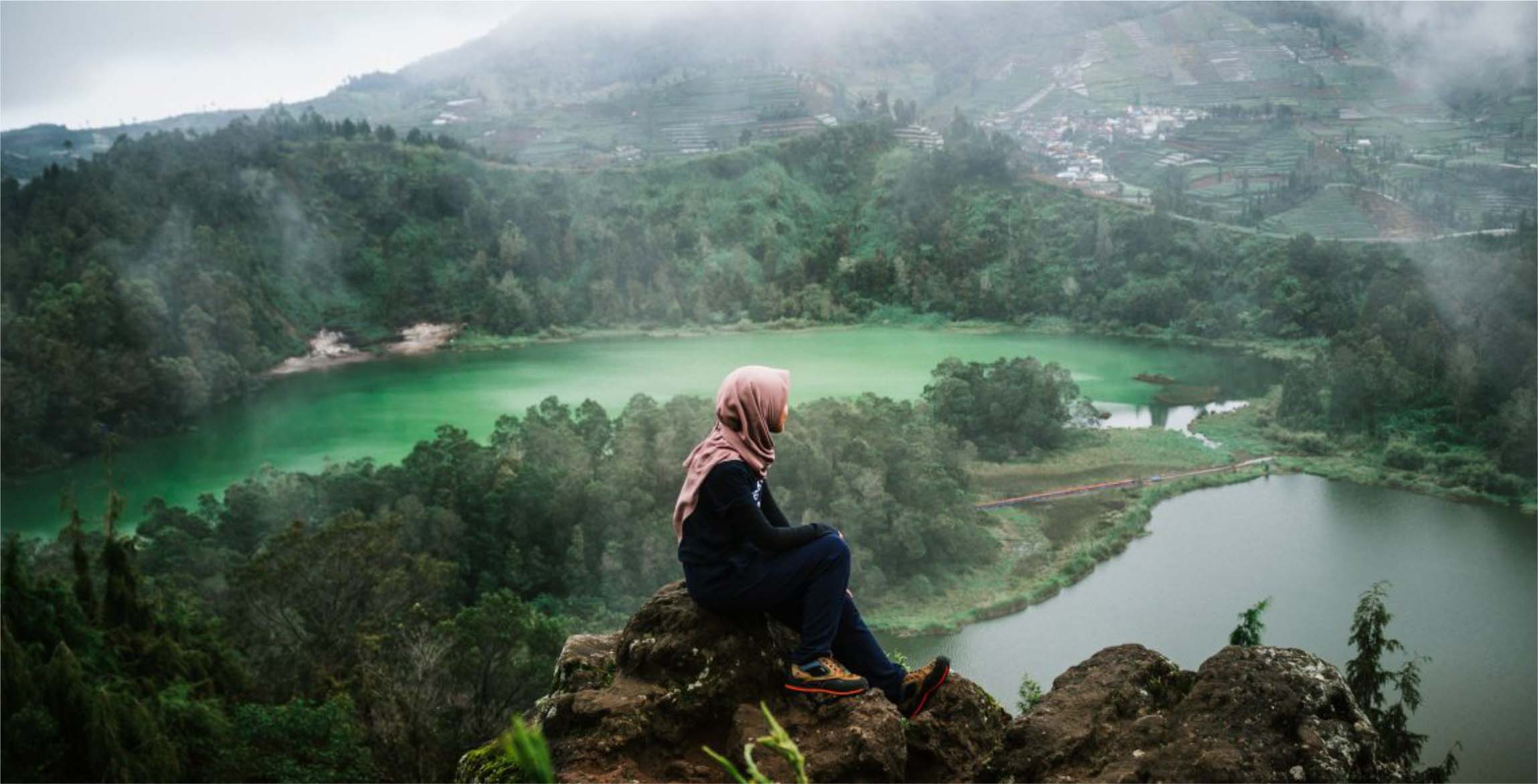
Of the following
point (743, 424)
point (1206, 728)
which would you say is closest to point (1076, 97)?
point (743, 424)

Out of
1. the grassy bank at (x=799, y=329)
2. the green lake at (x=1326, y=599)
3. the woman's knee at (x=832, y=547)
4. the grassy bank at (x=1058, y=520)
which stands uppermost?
the woman's knee at (x=832, y=547)

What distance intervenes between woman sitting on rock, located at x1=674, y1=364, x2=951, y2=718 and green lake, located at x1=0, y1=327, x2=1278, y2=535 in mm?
17927

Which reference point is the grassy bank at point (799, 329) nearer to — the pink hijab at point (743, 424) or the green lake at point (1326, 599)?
the green lake at point (1326, 599)

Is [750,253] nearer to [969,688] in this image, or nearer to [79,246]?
[79,246]

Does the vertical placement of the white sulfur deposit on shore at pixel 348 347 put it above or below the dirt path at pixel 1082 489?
above

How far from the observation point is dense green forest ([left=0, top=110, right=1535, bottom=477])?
60.5ft

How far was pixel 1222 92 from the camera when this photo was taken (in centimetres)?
2527

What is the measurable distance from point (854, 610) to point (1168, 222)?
22.9m

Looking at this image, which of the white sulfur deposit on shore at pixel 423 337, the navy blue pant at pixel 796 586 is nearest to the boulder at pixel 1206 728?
the navy blue pant at pixel 796 586

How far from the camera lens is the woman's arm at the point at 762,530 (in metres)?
2.47

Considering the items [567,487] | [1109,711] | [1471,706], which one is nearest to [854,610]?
[1109,711]

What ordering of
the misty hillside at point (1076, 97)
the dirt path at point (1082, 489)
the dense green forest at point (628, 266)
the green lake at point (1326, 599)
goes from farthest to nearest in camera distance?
the misty hillside at point (1076, 97)
the dense green forest at point (628, 266)
the dirt path at point (1082, 489)
the green lake at point (1326, 599)

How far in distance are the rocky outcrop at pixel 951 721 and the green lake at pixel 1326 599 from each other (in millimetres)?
8736

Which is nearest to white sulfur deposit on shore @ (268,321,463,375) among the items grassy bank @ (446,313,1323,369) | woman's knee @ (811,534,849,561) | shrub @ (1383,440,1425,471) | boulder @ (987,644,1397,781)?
grassy bank @ (446,313,1323,369)
